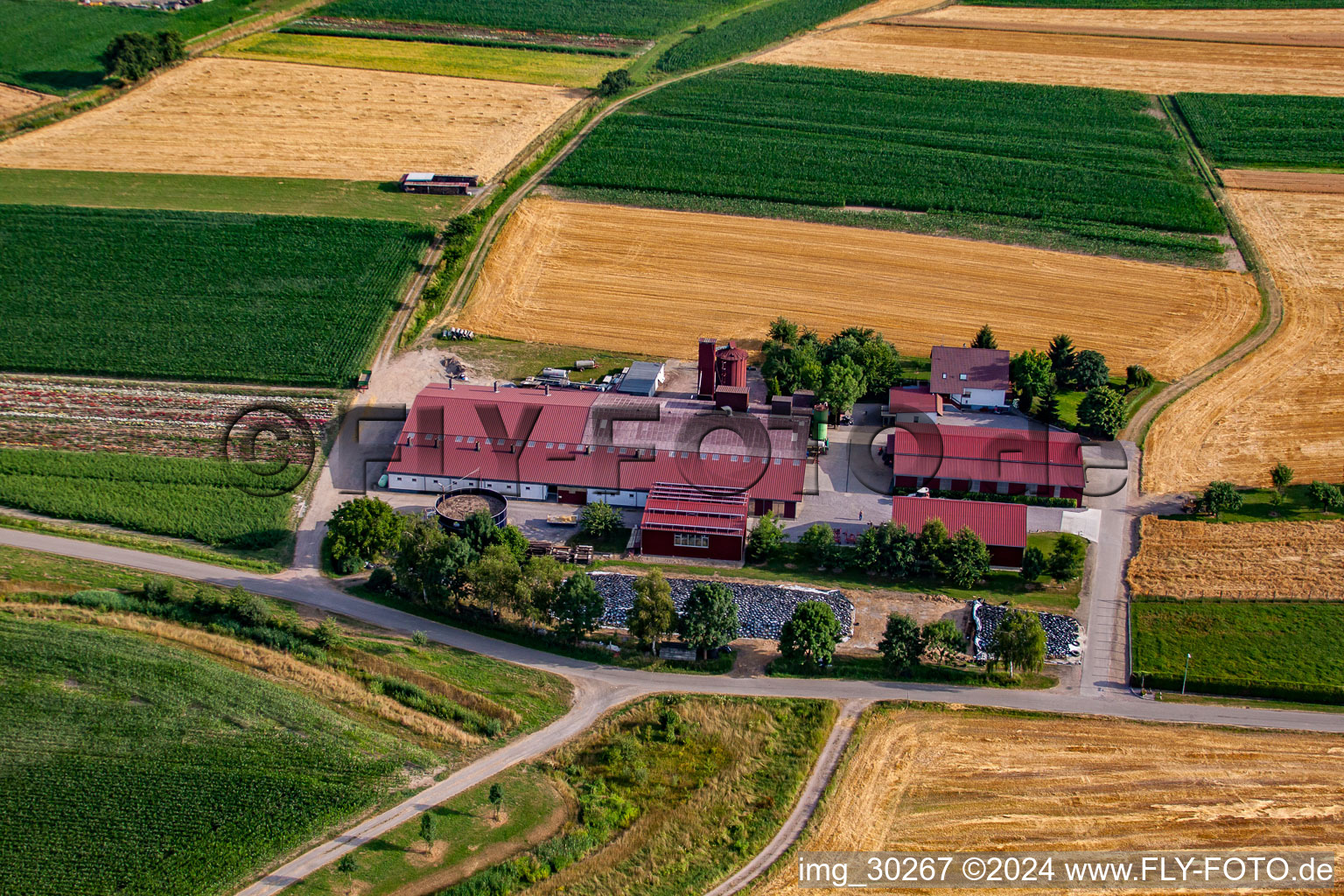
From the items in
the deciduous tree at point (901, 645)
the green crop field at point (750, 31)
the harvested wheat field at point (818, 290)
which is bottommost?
the deciduous tree at point (901, 645)

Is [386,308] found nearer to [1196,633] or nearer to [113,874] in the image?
[113,874]

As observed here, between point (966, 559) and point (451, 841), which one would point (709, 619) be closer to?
point (966, 559)

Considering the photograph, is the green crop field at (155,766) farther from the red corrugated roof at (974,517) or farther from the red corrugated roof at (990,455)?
the red corrugated roof at (990,455)

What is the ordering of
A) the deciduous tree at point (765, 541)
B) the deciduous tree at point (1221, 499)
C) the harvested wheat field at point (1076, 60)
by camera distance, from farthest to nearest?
the harvested wheat field at point (1076, 60), the deciduous tree at point (1221, 499), the deciduous tree at point (765, 541)

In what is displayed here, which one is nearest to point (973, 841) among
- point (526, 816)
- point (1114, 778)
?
point (1114, 778)

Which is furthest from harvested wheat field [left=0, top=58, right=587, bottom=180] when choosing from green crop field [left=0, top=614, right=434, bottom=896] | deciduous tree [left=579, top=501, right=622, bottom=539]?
green crop field [left=0, top=614, right=434, bottom=896]

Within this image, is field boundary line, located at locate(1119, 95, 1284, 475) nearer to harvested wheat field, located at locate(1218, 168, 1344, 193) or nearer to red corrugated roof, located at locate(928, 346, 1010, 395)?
harvested wheat field, located at locate(1218, 168, 1344, 193)

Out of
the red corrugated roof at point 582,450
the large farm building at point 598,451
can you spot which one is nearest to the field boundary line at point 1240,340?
the large farm building at point 598,451
